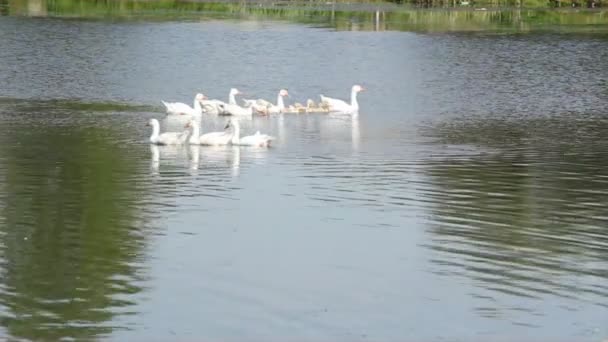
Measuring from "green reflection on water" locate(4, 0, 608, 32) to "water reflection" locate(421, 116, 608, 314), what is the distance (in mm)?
28936

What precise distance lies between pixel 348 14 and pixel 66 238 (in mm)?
47763

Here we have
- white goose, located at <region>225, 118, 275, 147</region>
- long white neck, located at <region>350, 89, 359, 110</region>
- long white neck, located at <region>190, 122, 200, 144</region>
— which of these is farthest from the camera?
long white neck, located at <region>350, 89, 359, 110</region>

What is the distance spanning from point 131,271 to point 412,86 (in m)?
22.3

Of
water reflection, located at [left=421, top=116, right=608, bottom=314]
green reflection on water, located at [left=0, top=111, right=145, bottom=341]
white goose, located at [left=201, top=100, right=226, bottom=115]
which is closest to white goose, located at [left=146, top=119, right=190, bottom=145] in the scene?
green reflection on water, located at [left=0, top=111, right=145, bottom=341]

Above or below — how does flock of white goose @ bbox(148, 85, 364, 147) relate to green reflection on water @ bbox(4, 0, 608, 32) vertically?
below

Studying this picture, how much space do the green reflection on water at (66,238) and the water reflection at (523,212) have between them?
11.2 feet

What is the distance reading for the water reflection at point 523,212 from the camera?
45.9ft

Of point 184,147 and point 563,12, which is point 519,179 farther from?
point 563,12

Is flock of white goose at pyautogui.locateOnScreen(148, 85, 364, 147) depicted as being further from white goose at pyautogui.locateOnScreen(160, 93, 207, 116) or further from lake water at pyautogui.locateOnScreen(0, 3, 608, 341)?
lake water at pyautogui.locateOnScreen(0, 3, 608, 341)

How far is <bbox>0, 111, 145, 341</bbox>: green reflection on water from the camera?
A: 40.5 feet

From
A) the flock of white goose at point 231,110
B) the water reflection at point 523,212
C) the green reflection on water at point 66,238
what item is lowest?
the water reflection at point 523,212

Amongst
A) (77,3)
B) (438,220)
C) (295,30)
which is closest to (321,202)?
(438,220)

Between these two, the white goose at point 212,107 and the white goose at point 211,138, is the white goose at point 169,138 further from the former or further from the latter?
the white goose at point 212,107

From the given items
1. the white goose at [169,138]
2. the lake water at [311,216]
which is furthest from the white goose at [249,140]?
the white goose at [169,138]
